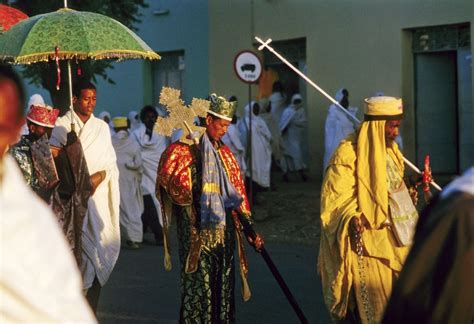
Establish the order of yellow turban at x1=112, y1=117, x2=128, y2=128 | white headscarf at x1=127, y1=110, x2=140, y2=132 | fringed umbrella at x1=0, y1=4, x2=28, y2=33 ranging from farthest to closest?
white headscarf at x1=127, y1=110, x2=140, y2=132 → yellow turban at x1=112, y1=117, x2=128, y2=128 → fringed umbrella at x1=0, y1=4, x2=28, y2=33

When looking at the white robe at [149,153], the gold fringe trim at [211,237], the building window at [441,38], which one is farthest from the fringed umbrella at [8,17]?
the building window at [441,38]

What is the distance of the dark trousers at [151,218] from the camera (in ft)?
51.6

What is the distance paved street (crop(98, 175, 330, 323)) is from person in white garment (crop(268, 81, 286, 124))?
5593mm

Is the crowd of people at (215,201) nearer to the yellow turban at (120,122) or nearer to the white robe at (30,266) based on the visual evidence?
the white robe at (30,266)

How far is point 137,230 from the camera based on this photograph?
1525 cm

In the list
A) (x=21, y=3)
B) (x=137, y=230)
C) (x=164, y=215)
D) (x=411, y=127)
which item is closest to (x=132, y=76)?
(x=21, y=3)

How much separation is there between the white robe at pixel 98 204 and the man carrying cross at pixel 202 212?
831 mm

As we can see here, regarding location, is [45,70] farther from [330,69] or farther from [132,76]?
[132,76]

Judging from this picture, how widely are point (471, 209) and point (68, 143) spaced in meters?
5.07

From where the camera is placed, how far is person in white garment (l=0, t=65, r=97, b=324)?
3.09 m

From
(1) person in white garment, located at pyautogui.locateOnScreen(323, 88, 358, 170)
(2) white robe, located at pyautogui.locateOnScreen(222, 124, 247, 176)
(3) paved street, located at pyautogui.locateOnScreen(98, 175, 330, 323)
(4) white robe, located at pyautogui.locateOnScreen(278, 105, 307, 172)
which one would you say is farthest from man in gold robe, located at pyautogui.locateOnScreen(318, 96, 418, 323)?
(4) white robe, located at pyautogui.locateOnScreen(278, 105, 307, 172)

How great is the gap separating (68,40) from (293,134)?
14440 mm

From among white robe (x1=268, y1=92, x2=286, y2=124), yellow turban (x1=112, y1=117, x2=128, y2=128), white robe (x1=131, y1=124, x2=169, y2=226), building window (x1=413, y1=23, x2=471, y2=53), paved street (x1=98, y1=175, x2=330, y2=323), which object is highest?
building window (x1=413, y1=23, x2=471, y2=53)

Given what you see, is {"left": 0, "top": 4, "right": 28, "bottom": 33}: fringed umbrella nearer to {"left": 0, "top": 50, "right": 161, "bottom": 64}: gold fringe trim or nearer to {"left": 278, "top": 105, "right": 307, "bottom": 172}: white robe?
{"left": 0, "top": 50, "right": 161, "bottom": 64}: gold fringe trim
